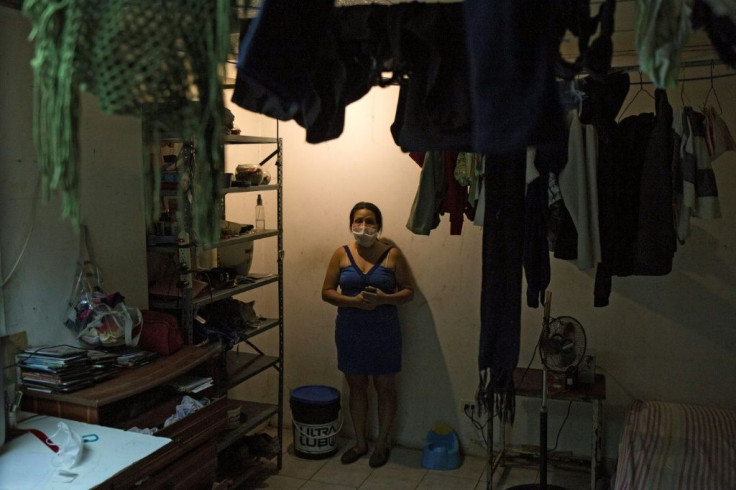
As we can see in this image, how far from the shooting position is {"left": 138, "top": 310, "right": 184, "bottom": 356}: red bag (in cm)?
297

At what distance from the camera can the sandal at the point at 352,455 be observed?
163 inches

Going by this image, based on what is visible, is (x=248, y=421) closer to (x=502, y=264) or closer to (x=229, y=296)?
(x=229, y=296)

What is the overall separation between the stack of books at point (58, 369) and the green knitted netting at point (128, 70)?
1.59 metres

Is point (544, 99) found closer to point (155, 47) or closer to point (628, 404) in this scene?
point (155, 47)

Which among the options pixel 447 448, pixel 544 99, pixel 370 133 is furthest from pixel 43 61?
pixel 447 448

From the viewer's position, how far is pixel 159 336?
2.97 m

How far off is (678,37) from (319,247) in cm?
357

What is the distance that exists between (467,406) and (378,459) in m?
0.65

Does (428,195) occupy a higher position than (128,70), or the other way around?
(128,70)

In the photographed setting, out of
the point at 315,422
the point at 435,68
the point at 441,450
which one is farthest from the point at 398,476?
the point at 435,68

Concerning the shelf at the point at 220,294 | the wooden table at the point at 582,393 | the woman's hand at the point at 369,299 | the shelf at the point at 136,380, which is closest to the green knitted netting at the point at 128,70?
the shelf at the point at 136,380

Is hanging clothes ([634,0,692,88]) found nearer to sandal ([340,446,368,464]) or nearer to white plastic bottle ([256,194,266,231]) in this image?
white plastic bottle ([256,194,266,231])

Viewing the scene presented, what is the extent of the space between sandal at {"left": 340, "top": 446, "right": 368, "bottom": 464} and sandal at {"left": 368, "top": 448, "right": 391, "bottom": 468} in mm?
90

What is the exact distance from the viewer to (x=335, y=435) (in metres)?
4.23
